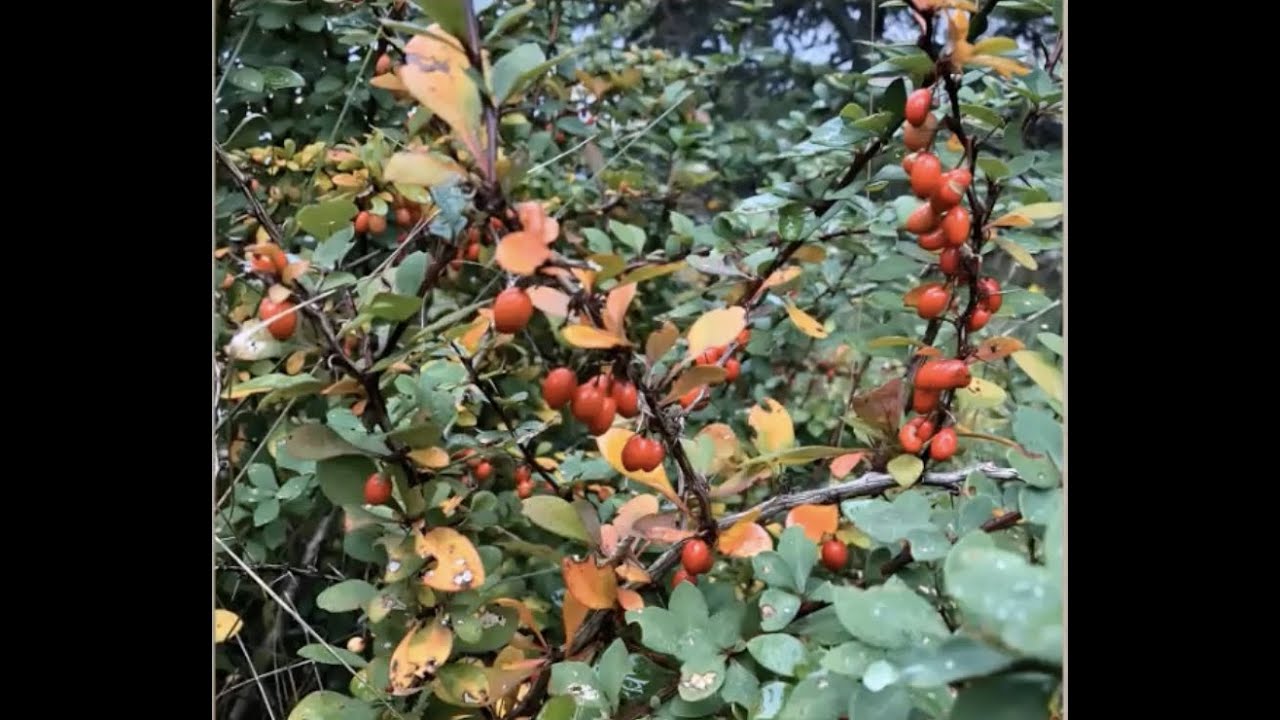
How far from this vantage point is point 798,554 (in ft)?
1.47

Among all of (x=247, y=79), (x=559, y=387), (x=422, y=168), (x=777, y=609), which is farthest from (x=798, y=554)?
(x=247, y=79)

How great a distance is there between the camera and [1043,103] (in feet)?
1.61

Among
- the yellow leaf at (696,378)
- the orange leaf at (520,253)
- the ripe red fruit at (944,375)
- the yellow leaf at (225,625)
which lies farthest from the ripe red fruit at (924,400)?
the yellow leaf at (225,625)

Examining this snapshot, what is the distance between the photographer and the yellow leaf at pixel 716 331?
1.50 ft

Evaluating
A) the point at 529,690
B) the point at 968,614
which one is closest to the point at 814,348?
the point at 529,690

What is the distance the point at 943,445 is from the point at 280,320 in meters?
0.33

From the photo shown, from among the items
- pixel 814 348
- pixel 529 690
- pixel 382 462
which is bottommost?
pixel 814 348

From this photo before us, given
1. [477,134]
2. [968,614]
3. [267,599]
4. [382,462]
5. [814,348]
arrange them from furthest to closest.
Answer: [814,348], [267,599], [382,462], [477,134], [968,614]

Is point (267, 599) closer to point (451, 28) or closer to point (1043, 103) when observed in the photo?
point (451, 28)

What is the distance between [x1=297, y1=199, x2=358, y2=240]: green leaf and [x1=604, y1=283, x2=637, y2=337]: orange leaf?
0.55 ft

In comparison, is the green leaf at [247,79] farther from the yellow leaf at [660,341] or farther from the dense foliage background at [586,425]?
the yellow leaf at [660,341]

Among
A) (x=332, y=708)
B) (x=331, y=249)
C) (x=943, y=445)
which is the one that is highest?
(x=331, y=249)

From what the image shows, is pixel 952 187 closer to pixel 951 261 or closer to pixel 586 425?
pixel 951 261
